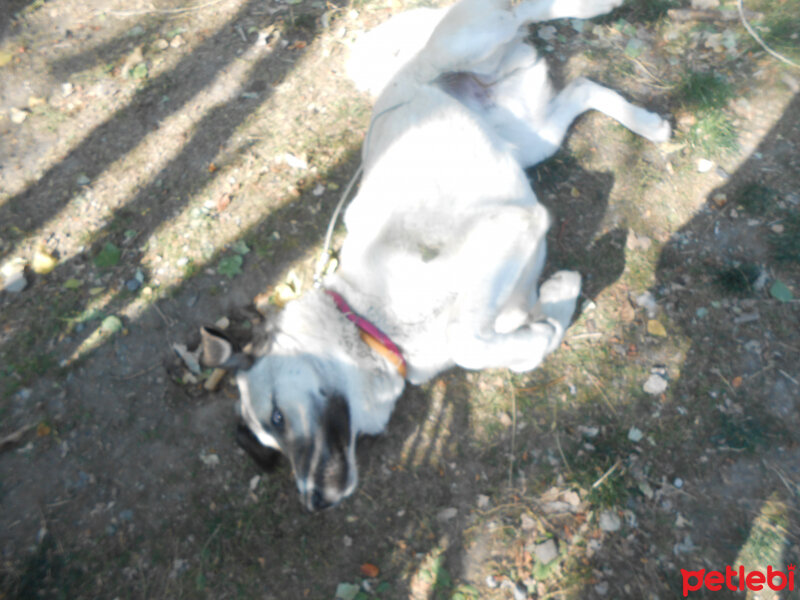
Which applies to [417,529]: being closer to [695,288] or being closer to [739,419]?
[739,419]

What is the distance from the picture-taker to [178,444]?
134 inches

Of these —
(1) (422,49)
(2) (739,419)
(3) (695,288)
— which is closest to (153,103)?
(1) (422,49)

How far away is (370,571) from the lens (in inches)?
123

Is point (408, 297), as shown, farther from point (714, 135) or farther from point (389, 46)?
point (714, 135)

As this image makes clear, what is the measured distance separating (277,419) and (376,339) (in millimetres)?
713

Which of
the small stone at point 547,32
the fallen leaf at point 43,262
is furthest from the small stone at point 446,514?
the small stone at point 547,32

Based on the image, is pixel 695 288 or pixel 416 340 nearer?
pixel 416 340

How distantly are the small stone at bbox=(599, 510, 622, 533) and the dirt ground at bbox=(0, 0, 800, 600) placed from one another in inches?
0.8

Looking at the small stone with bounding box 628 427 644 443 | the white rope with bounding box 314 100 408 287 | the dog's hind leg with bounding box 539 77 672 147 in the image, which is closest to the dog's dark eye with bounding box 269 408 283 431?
the white rope with bounding box 314 100 408 287

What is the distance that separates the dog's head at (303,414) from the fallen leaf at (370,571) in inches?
39.3

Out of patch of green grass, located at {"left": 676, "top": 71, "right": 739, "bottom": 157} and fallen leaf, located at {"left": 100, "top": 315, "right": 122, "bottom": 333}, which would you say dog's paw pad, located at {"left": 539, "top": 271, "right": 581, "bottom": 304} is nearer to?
patch of green grass, located at {"left": 676, "top": 71, "right": 739, "bottom": 157}

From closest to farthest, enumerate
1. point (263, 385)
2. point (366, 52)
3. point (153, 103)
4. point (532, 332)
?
1. point (263, 385)
2. point (532, 332)
3. point (366, 52)
4. point (153, 103)

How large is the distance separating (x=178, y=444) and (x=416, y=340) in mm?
1944

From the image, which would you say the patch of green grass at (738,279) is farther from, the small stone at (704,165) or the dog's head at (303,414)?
the dog's head at (303,414)
